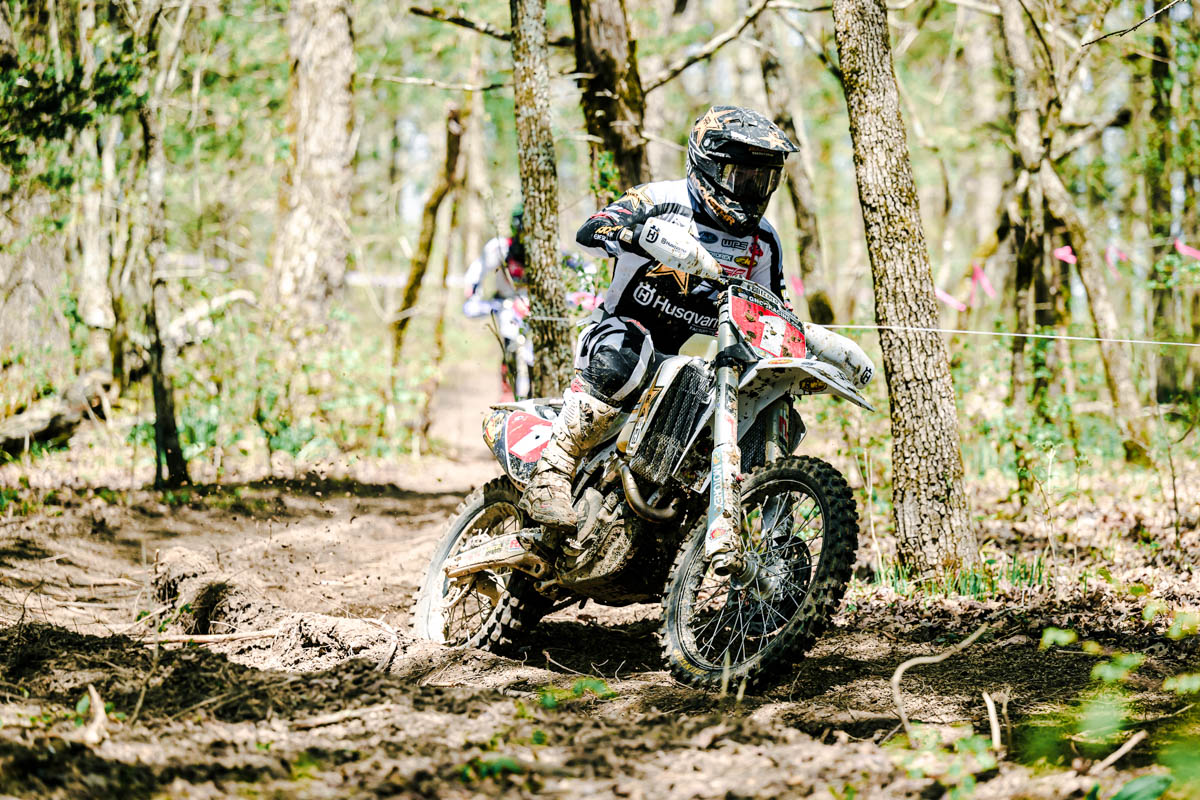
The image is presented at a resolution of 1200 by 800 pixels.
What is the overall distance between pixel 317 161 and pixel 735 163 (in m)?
9.08

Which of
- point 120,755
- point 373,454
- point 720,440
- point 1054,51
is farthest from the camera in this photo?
point 373,454

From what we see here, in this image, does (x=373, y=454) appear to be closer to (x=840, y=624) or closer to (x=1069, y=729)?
(x=840, y=624)

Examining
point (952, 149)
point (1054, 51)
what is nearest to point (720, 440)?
point (1054, 51)

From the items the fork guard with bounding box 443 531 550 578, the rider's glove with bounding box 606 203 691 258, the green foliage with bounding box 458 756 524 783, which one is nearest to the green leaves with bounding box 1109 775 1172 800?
the green foliage with bounding box 458 756 524 783

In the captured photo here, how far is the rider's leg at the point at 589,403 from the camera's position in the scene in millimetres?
4371

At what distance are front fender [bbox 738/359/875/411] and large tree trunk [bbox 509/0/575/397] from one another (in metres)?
3.16

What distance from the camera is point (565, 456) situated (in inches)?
177

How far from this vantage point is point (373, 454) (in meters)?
11.3

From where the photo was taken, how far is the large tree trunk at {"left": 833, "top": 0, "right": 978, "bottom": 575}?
521cm

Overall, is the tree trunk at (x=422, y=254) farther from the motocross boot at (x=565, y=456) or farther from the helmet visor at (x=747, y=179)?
the helmet visor at (x=747, y=179)

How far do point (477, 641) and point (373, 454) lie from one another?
6.72 meters

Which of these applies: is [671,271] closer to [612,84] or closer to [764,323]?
[764,323]

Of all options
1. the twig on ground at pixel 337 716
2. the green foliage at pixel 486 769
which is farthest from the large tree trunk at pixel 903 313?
the green foliage at pixel 486 769

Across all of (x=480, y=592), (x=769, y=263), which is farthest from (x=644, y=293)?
(x=480, y=592)
